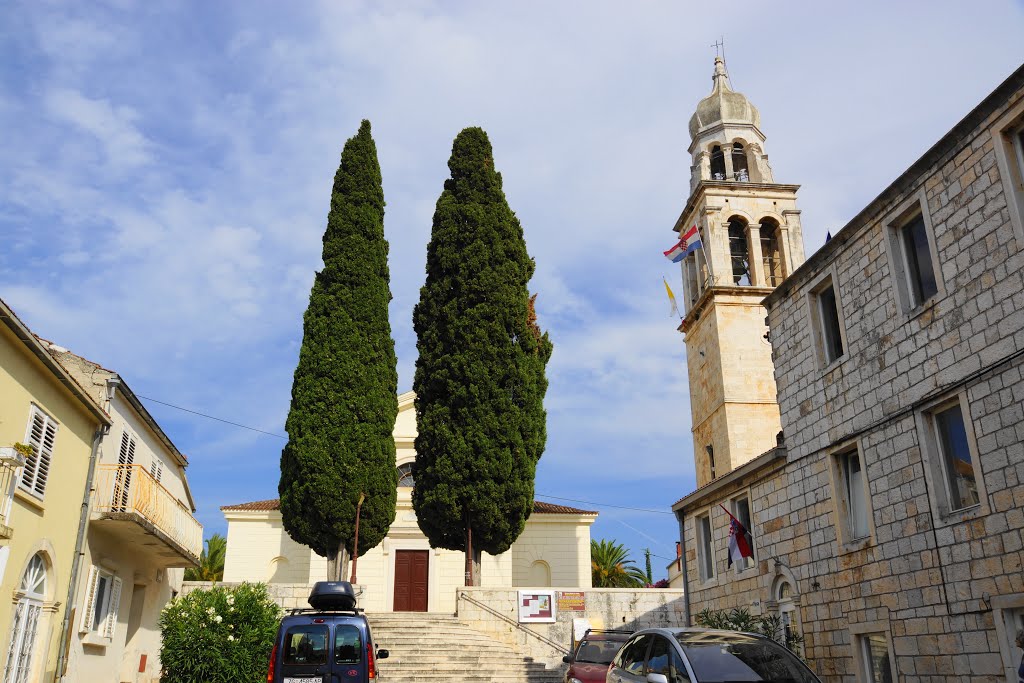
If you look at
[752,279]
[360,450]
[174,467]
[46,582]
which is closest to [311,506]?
[360,450]

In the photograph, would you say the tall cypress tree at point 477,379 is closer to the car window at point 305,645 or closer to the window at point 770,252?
the window at point 770,252

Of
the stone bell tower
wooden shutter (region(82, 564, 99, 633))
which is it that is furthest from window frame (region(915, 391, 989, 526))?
the stone bell tower

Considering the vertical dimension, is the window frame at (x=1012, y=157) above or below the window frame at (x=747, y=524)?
above

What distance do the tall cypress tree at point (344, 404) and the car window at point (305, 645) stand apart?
1181 cm

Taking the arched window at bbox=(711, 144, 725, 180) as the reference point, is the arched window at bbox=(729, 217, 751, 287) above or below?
below

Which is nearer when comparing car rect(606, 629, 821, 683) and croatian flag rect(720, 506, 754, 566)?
car rect(606, 629, 821, 683)

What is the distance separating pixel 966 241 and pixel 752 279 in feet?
62.3

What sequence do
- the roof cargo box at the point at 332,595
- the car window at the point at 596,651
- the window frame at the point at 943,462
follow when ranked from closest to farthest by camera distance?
the window frame at the point at 943,462, the car window at the point at 596,651, the roof cargo box at the point at 332,595

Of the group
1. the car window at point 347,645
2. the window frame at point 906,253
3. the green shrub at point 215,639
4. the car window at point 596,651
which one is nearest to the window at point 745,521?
the car window at point 596,651

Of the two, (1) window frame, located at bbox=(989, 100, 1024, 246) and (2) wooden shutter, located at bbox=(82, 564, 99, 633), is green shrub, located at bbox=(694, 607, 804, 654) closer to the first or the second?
(1) window frame, located at bbox=(989, 100, 1024, 246)

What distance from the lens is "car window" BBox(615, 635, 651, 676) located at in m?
8.61

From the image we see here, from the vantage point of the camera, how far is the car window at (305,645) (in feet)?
37.8

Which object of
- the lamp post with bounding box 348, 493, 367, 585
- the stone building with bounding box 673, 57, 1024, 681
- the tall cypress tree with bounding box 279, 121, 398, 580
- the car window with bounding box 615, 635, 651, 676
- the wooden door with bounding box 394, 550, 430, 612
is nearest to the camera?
the car window with bounding box 615, 635, 651, 676

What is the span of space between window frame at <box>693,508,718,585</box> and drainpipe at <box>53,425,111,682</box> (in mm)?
12306
